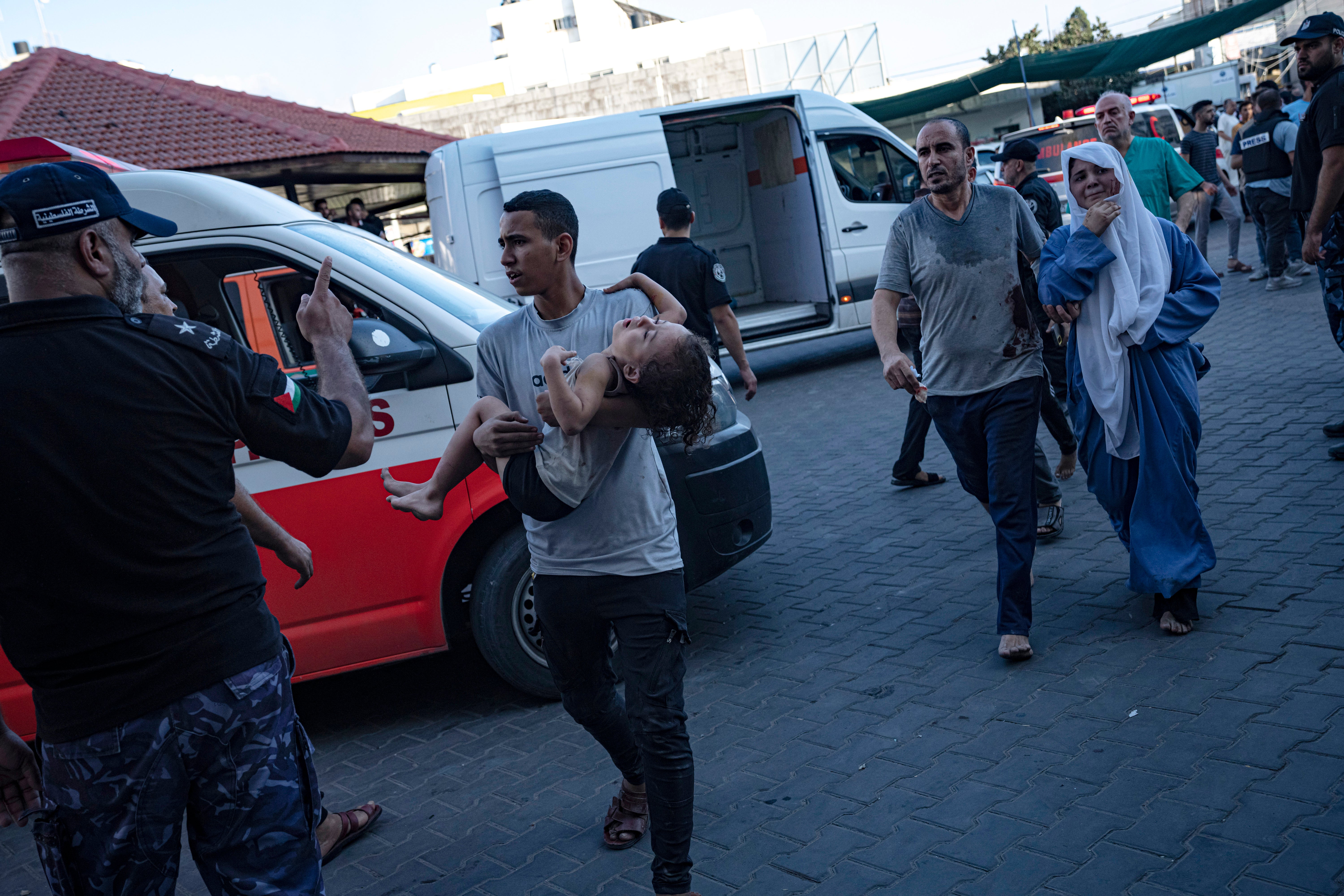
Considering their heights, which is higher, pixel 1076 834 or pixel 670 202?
pixel 670 202

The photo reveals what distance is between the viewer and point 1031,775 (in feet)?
10.9

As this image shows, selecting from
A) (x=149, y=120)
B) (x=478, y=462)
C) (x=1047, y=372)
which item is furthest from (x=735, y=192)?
(x=478, y=462)

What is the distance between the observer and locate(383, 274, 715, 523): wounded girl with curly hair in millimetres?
2602

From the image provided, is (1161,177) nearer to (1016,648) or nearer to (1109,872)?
(1016,648)

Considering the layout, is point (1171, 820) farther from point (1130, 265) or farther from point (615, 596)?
point (1130, 265)

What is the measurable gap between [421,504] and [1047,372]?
3.98 meters

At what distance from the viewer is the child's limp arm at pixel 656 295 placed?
9.98 ft

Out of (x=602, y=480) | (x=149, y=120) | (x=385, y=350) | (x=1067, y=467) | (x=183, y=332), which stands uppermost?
(x=149, y=120)

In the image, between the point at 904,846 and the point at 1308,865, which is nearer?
the point at 1308,865

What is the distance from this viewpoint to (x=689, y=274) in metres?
6.54

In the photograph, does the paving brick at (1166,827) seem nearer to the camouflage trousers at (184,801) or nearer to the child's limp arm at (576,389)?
the child's limp arm at (576,389)

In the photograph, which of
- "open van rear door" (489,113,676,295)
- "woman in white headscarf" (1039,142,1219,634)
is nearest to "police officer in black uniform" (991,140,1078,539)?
"woman in white headscarf" (1039,142,1219,634)

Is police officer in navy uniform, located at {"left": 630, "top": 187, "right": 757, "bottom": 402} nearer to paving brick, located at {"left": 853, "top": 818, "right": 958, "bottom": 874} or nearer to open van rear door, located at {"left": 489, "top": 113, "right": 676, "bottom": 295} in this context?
paving brick, located at {"left": 853, "top": 818, "right": 958, "bottom": 874}

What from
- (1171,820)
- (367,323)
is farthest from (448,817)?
(1171,820)
